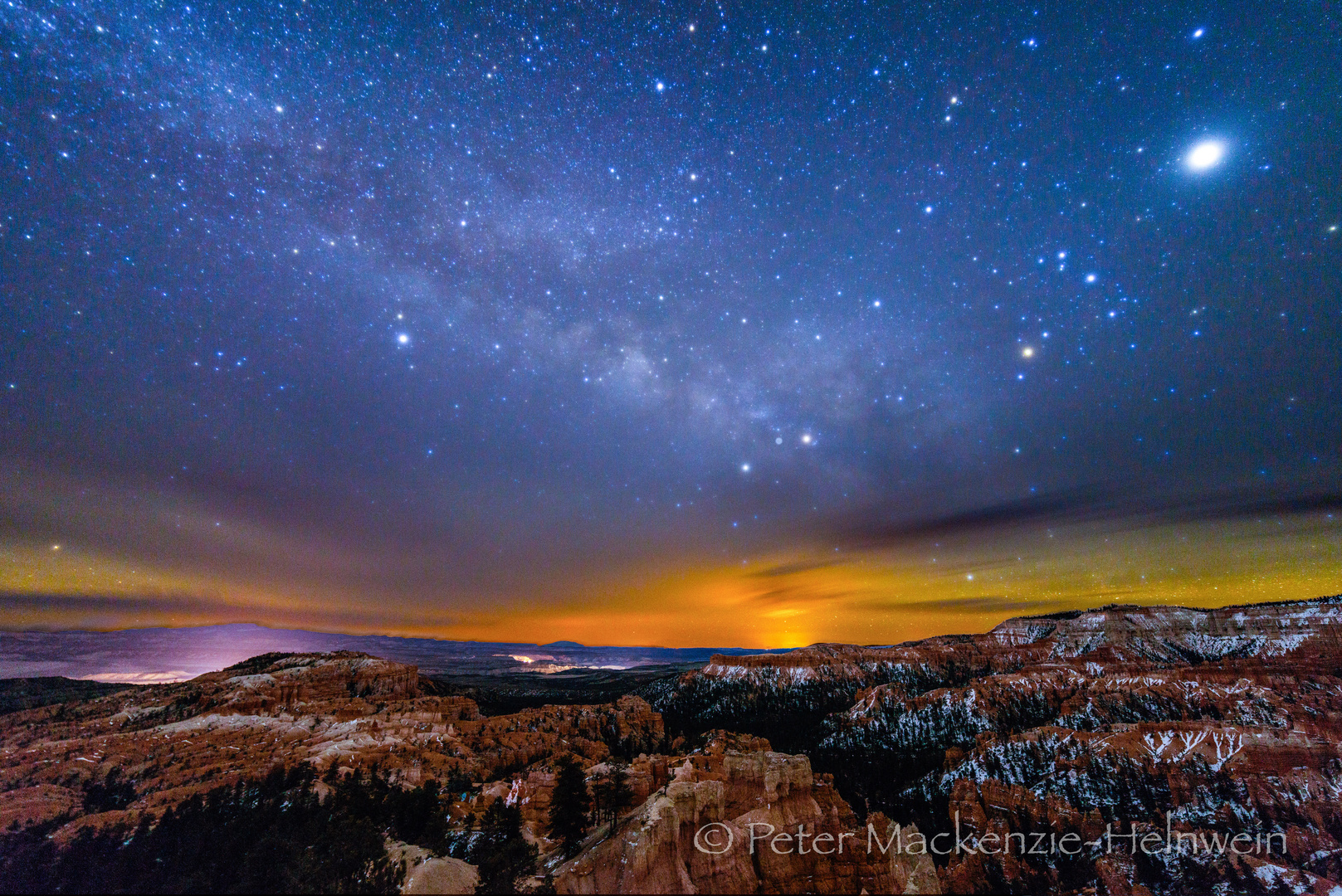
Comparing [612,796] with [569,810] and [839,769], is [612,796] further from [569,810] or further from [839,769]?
[839,769]

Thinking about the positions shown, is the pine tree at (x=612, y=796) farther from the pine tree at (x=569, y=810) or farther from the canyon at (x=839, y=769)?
the pine tree at (x=569, y=810)

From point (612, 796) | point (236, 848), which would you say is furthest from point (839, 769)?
point (236, 848)

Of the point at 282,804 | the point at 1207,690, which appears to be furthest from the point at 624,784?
the point at 1207,690

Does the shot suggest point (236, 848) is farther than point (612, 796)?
No

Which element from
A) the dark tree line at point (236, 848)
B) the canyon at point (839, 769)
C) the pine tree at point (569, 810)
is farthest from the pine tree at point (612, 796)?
the dark tree line at point (236, 848)

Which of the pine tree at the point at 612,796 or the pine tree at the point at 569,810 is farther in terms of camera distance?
the pine tree at the point at 569,810

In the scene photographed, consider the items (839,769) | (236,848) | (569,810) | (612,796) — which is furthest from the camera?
(839,769)

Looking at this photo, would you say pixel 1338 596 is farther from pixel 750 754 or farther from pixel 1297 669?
pixel 750 754

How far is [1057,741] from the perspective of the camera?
279ft

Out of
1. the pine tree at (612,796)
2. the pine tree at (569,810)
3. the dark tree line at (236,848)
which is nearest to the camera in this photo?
the dark tree line at (236,848)

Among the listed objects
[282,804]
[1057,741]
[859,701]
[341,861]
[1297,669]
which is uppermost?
[341,861]

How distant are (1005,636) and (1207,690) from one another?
92.2 m

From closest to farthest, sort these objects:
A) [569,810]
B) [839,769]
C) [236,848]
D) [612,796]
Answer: [236,848] < [612,796] < [569,810] < [839,769]

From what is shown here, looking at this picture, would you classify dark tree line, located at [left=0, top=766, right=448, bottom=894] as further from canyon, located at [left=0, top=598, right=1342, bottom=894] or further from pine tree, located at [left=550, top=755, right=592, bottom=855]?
pine tree, located at [left=550, top=755, right=592, bottom=855]
